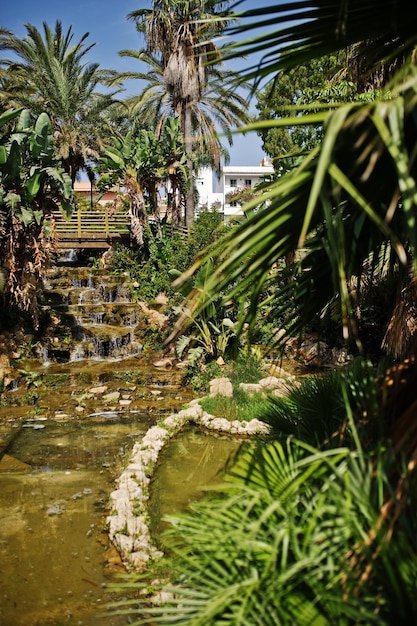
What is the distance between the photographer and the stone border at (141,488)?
4.93 metres

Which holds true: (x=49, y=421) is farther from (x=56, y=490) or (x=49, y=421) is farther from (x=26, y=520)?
(x=26, y=520)

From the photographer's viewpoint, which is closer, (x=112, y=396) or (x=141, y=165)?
(x=112, y=396)

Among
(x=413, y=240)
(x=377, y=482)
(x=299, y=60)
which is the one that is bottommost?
(x=377, y=482)

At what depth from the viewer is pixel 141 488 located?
21.0 ft

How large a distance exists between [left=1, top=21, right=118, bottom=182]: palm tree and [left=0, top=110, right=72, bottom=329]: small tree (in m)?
11.1

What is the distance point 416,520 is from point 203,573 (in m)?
0.94

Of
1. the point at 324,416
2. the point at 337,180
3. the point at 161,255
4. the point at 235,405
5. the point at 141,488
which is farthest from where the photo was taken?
the point at 161,255

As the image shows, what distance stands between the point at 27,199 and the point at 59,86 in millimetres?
14077

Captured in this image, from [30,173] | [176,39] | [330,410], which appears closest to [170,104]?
[176,39]

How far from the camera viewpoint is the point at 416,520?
1.93 meters

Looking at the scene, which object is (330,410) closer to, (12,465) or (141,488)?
(141,488)

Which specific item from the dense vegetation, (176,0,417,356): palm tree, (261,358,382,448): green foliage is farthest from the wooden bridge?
(176,0,417,356): palm tree

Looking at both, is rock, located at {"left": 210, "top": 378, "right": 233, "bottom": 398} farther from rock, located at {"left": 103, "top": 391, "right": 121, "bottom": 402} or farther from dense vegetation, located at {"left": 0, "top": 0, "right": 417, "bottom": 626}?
dense vegetation, located at {"left": 0, "top": 0, "right": 417, "bottom": 626}

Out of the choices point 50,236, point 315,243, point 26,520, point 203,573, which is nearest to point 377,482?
point 203,573
